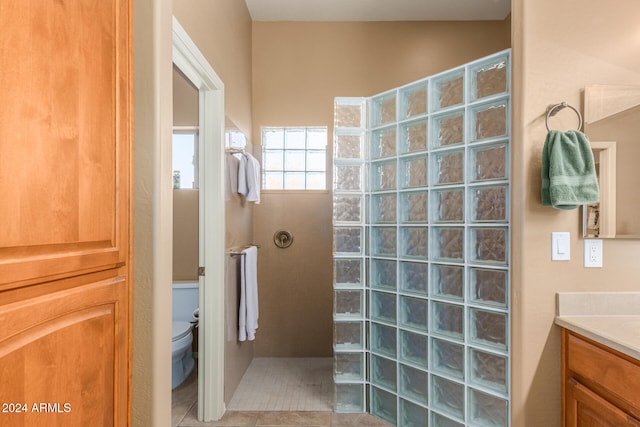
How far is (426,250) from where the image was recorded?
197 cm

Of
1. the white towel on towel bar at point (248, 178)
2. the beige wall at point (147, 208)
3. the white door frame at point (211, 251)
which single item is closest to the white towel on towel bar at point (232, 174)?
the white towel on towel bar at point (248, 178)

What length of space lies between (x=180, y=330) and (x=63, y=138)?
2072 millimetres

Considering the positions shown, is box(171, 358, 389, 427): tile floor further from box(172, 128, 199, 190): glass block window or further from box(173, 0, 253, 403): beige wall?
box(172, 128, 199, 190): glass block window

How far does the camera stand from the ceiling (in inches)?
114

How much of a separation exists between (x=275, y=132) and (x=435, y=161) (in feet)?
5.70

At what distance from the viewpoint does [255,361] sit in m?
3.14

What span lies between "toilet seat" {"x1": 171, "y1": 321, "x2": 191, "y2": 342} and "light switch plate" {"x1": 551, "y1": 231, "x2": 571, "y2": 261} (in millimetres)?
2261

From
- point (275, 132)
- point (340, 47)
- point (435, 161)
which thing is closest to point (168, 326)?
point (435, 161)

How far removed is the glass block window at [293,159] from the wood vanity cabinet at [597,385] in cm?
222

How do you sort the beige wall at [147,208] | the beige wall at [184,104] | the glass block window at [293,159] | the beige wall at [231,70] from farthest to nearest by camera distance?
the glass block window at [293,159], the beige wall at [184,104], the beige wall at [231,70], the beige wall at [147,208]

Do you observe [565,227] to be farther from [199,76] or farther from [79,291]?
[199,76]

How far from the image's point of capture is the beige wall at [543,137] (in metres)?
1.53

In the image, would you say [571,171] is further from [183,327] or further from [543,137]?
[183,327]

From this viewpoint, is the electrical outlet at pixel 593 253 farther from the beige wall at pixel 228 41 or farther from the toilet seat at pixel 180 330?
the toilet seat at pixel 180 330
